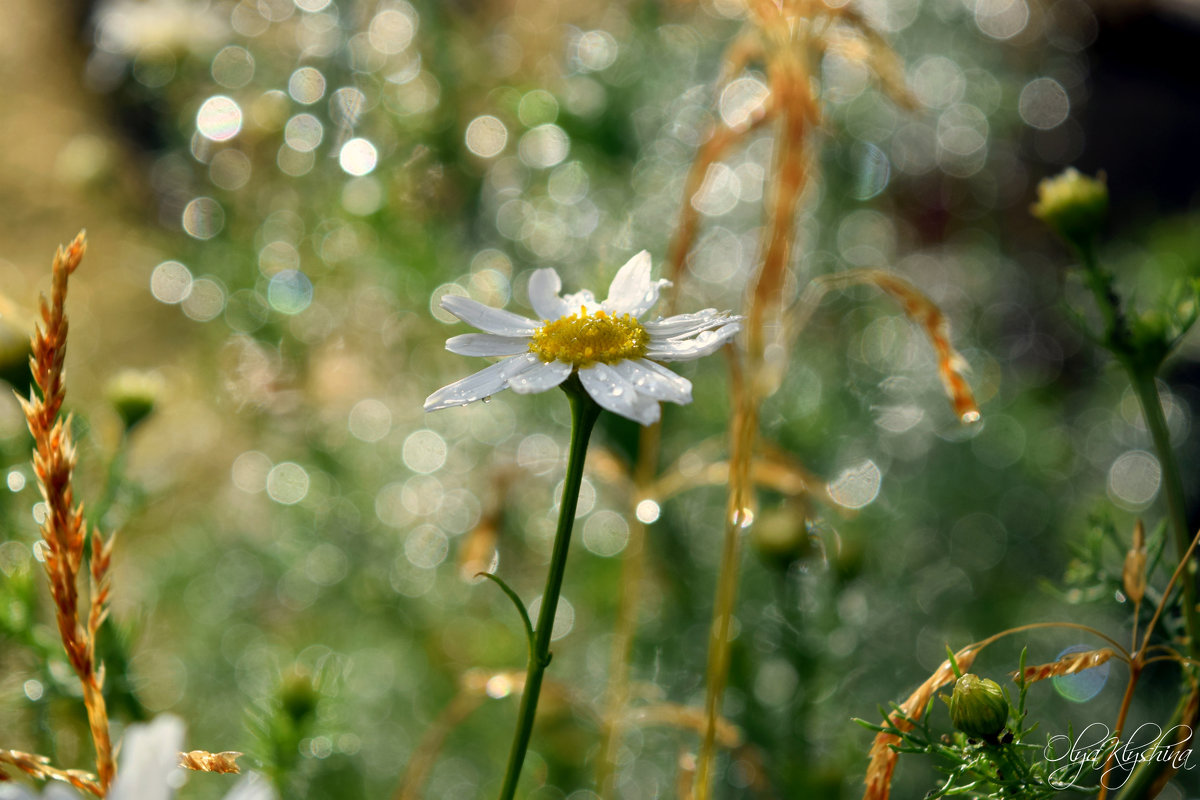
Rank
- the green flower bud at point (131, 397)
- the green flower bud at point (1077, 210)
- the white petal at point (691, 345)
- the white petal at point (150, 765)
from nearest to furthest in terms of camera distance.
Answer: the white petal at point (150, 765), the white petal at point (691, 345), the green flower bud at point (1077, 210), the green flower bud at point (131, 397)

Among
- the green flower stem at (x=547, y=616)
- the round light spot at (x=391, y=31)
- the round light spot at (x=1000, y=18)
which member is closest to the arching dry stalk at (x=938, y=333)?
the green flower stem at (x=547, y=616)

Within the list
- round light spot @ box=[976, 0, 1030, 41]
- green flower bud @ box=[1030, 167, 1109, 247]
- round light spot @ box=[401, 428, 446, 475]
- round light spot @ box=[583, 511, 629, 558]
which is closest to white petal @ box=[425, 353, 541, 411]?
green flower bud @ box=[1030, 167, 1109, 247]

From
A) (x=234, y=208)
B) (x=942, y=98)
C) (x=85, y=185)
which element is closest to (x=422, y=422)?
(x=234, y=208)

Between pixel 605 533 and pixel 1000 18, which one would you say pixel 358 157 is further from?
pixel 1000 18

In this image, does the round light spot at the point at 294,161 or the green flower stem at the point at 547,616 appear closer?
the green flower stem at the point at 547,616

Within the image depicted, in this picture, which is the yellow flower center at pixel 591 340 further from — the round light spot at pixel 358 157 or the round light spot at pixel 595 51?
the round light spot at pixel 595 51

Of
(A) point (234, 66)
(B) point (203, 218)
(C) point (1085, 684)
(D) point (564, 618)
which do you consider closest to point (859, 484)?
(C) point (1085, 684)

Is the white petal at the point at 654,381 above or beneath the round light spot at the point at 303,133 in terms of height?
above
